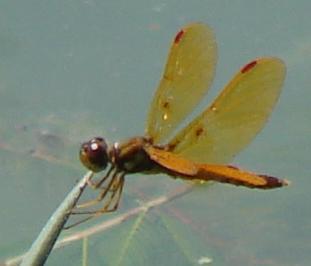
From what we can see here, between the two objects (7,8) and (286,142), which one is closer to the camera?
(286,142)

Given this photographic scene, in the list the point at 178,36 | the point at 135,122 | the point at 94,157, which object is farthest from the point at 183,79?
the point at 135,122

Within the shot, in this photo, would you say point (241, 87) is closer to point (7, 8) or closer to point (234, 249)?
point (234, 249)

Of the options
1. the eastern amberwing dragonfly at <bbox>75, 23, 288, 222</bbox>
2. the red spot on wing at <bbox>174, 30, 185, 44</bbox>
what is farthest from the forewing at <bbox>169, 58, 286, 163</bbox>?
the red spot on wing at <bbox>174, 30, 185, 44</bbox>

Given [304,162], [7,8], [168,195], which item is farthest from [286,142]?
[7,8]

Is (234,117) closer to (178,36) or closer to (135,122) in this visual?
(178,36)

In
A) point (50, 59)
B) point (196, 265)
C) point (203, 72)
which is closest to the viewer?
point (203, 72)

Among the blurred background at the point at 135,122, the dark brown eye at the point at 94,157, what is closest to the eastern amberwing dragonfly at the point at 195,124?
the dark brown eye at the point at 94,157
